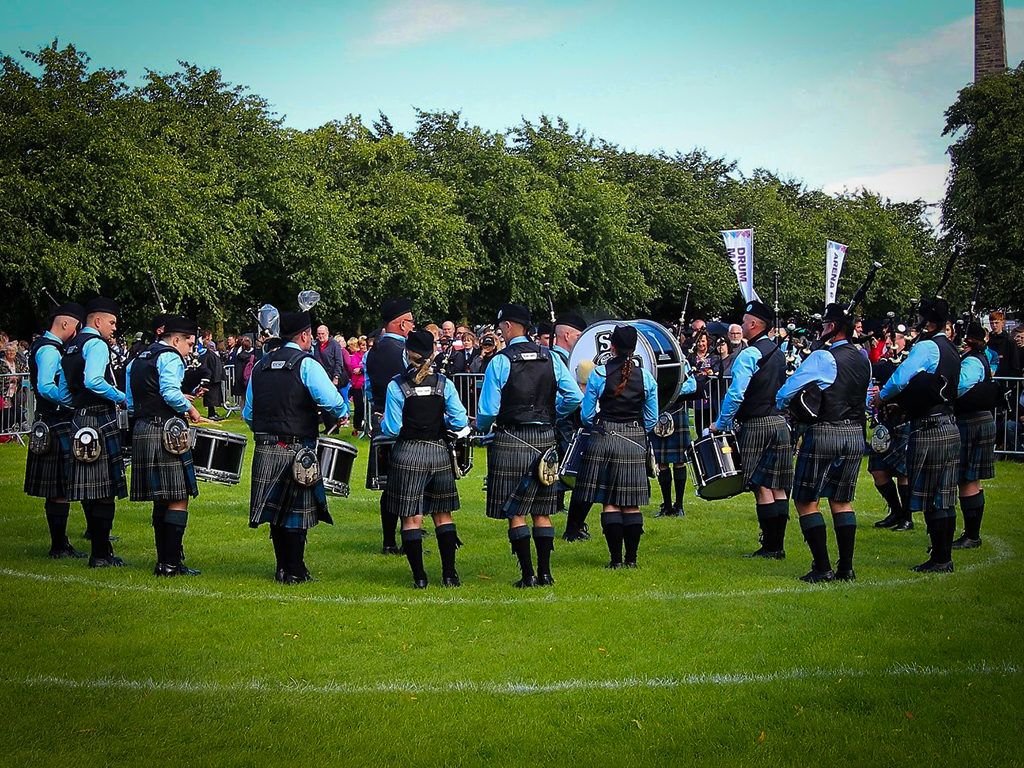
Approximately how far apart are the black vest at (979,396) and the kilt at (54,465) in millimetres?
7006

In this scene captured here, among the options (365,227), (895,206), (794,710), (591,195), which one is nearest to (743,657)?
(794,710)

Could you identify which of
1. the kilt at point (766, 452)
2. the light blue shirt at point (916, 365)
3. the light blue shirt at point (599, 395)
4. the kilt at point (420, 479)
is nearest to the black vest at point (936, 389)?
the light blue shirt at point (916, 365)

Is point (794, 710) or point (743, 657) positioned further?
point (743, 657)

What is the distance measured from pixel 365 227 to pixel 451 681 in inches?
1151

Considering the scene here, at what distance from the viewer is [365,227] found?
34094mm

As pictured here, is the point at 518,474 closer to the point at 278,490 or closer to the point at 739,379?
the point at 278,490

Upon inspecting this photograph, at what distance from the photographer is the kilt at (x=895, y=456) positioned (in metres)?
9.79

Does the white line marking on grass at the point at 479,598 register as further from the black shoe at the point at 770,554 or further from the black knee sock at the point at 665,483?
the black knee sock at the point at 665,483

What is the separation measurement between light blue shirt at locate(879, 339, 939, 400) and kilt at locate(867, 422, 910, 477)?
1135 millimetres

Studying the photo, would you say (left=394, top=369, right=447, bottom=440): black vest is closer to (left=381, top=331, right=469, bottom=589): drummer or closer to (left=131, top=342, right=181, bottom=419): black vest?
(left=381, top=331, right=469, bottom=589): drummer

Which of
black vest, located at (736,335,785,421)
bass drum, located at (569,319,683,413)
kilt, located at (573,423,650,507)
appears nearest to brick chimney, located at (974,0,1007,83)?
bass drum, located at (569,319,683,413)

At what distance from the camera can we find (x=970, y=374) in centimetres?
915

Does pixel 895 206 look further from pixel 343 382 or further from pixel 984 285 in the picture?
pixel 343 382

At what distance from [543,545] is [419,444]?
44.7 inches
